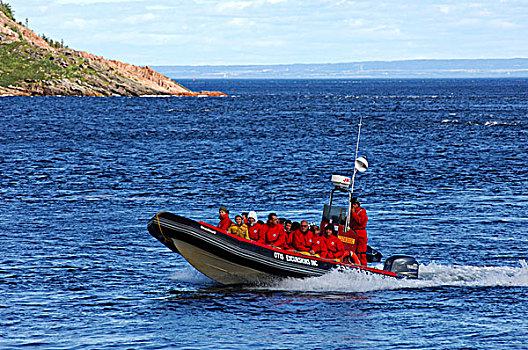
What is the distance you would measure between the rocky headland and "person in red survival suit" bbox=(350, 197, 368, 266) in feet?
382

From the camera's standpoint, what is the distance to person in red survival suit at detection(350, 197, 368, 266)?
1944cm

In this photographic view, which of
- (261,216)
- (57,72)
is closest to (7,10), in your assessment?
(57,72)

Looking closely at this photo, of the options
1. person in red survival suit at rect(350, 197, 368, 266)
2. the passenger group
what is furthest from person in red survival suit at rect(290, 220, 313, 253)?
person in red survival suit at rect(350, 197, 368, 266)

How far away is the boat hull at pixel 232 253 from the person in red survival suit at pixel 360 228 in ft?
2.28

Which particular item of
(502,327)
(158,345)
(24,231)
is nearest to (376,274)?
(502,327)

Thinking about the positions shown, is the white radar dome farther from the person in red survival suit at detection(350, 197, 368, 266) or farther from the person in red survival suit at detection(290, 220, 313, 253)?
the person in red survival suit at detection(290, 220, 313, 253)

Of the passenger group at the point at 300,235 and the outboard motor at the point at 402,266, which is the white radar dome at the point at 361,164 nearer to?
the passenger group at the point at 300,235

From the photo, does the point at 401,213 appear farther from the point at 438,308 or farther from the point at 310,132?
the point at 310,132

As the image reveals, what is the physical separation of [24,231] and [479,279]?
14.6 meters

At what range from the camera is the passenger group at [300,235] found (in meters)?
19.0

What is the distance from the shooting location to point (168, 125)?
254ft

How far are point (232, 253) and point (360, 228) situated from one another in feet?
11.5

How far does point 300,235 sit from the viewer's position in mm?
18984

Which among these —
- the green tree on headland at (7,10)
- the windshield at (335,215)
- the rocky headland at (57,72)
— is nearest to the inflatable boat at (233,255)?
the windshield at (335,215)
